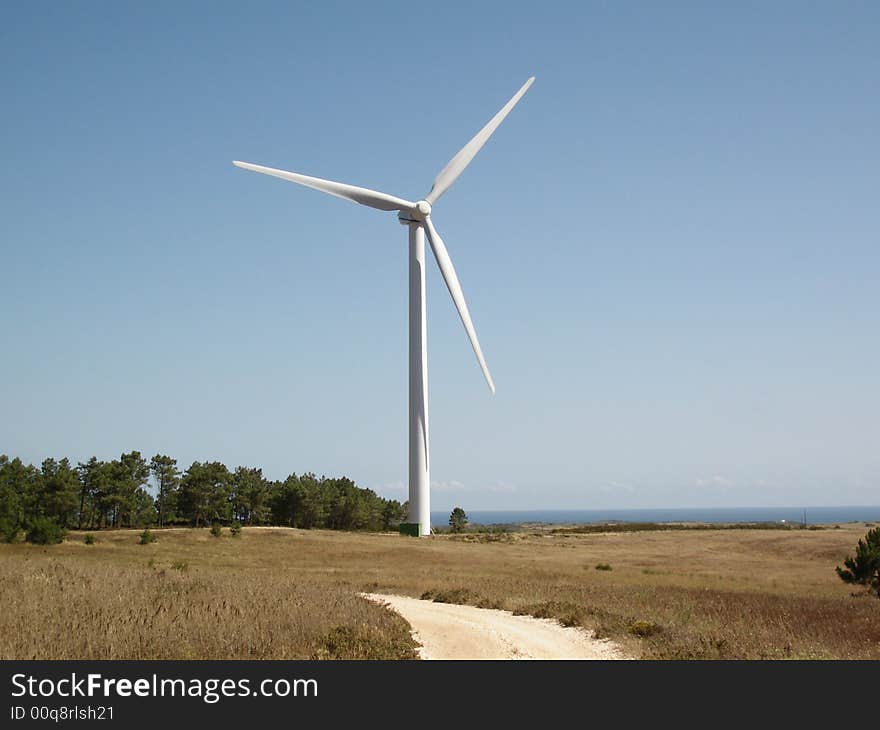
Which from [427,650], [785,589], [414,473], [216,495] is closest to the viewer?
[427,650]

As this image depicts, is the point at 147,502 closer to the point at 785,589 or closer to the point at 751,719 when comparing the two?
the point at 785,589

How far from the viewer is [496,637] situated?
1975cm

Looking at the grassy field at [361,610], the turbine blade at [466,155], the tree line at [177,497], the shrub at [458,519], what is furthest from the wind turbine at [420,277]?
the shrub at [458,519]

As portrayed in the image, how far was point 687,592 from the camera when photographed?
110ft

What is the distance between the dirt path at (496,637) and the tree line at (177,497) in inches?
2973

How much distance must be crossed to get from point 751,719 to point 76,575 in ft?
66.4

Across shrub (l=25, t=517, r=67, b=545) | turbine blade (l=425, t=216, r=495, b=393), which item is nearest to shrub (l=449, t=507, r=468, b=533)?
shrub (l=25, t=517, r=67, b=545)

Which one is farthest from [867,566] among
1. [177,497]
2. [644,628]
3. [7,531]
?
[177,497]

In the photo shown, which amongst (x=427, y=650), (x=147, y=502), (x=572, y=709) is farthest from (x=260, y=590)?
(x=147, y=502)

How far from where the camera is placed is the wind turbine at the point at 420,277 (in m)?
32.9

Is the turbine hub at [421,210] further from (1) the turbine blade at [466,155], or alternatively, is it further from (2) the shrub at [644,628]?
(2) the shrub at [644,628]

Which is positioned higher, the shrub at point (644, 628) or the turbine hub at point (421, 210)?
the turbine hub at point (421, 210)

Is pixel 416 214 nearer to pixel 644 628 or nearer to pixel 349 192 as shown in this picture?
pixel 349 192

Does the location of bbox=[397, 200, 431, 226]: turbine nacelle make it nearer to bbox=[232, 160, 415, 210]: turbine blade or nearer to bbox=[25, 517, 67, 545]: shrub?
bbox=[232, 160, 415, 210]: turbine blade
